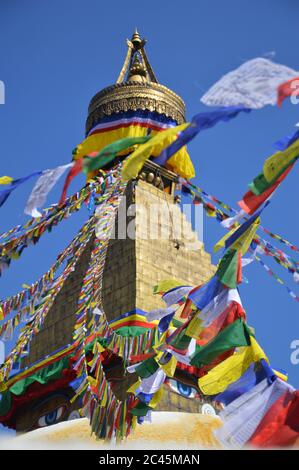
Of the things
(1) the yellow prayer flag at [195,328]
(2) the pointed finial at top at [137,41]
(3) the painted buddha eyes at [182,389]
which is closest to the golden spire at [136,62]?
(2) the pointed finial at top at [137,41]

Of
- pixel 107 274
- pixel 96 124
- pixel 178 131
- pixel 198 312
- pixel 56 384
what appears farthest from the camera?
pixel 96 124

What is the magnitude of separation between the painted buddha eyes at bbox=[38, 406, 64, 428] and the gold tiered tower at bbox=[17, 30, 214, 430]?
0.98ft

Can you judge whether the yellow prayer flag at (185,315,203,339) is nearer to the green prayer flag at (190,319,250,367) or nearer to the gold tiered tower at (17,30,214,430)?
the green prayer flag at (190,319,250,367)

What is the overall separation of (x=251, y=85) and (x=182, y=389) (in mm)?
6277

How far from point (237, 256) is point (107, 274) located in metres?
6.11

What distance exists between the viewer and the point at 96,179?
11750 millimetres

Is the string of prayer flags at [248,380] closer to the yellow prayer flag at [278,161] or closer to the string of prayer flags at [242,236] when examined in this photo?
the string of prayer flags at [242,236]

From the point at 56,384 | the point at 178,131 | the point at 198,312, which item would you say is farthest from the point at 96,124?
the point at 178,131

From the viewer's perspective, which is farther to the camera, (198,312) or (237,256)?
(198,312)

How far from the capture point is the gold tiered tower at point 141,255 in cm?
1197

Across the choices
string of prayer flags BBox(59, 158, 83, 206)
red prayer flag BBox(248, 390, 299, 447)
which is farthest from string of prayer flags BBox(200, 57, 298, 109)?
red prayer flag BBox(248, 390, 299, 447)

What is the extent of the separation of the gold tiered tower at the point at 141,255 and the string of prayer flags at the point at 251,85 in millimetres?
5812

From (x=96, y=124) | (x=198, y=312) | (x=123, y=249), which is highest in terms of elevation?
(x=96, y=124)
